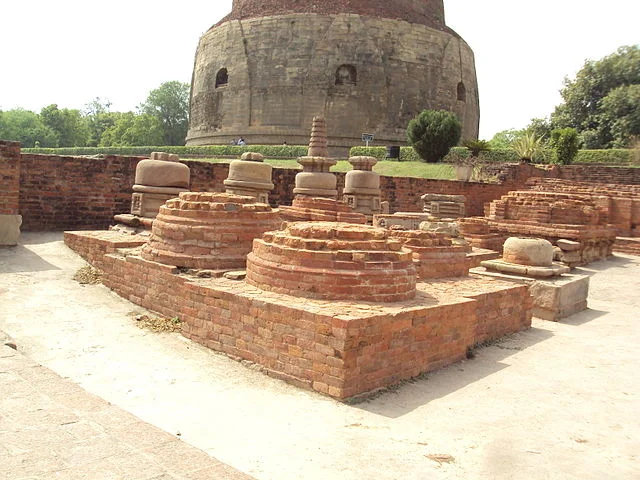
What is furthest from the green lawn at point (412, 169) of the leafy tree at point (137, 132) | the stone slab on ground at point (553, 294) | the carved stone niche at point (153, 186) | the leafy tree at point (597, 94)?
the leafy tree at point (137, 132)

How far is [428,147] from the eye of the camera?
20.2 m

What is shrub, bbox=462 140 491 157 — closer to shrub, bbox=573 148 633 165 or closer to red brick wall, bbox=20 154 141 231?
shrub, bbox=573 148 633 165

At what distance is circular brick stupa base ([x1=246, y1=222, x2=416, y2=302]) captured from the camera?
158 inches

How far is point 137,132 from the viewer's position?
4425 cm

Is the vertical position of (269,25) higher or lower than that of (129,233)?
higher

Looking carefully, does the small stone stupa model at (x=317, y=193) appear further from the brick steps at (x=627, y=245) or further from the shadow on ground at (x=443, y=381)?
the brick steps at (x=627, y=245)

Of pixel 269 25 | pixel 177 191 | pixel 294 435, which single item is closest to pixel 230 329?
pixel 294 435

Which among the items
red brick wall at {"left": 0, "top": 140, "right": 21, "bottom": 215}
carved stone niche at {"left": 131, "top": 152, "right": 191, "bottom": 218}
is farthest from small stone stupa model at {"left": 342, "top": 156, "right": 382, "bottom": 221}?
red brick wall at {"left": 0, "top": 140, "right": 21, "bottom": 215}

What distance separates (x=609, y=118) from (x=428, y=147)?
11082mm

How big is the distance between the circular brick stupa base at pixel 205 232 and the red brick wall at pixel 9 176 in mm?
2791

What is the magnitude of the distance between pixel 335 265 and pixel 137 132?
43.6m

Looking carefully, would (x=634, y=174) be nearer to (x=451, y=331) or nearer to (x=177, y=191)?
(x=177, y=191)

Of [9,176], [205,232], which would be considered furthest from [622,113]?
[9,176]

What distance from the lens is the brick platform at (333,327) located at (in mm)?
3457
